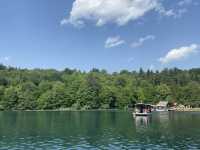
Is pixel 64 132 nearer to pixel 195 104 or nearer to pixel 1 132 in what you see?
pixel 1 132

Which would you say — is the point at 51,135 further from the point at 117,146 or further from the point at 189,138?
the point at 189,138

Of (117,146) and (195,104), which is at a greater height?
(195,104)

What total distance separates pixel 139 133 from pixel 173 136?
7.67 metres

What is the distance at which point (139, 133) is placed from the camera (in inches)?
2894

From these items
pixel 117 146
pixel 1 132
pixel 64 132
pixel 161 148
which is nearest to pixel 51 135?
pixel 64 132

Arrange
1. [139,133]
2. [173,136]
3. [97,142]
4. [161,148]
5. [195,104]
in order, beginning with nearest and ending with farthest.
→ [161,148]
[97,142]
[173,136]
[139,133]
[195,104]

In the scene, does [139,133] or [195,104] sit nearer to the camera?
[139,133]

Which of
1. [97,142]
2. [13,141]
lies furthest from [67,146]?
[13,141]

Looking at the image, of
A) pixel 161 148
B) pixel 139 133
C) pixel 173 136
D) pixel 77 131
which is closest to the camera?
pixel 161 148

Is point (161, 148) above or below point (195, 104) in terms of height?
below

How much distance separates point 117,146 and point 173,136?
1409 cm

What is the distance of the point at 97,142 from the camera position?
6209 centimetres

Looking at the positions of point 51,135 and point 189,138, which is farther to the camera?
point 51,135

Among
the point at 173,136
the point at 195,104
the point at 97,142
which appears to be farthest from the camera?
the point at 195,104
